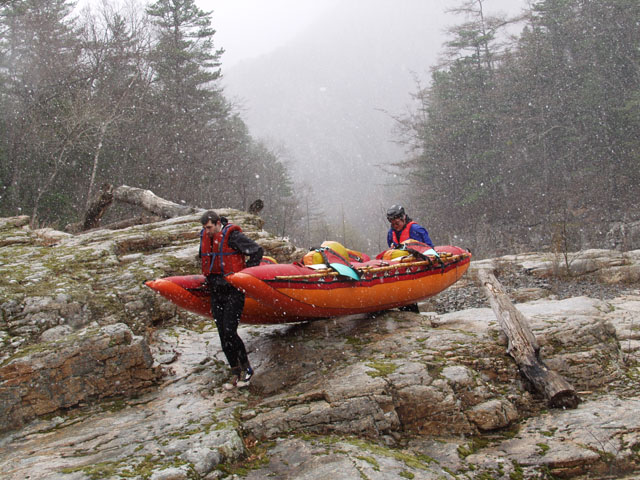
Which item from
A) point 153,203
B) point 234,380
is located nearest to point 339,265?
point 234,380

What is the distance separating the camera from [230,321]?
470 centimetres

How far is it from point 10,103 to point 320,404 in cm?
2136

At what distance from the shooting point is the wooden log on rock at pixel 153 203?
432 inches

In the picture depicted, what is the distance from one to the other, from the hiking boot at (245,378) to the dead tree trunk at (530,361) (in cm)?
295

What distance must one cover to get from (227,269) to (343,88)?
14592 cm

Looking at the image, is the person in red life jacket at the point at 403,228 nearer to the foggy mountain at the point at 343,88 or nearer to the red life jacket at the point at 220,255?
the red life jacket at the point at 220,255

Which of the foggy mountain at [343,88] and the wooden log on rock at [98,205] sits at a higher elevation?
the foggy mountain at [343,88]

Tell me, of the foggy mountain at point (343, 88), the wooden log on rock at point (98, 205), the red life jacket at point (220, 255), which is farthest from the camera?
the foggy mountain at point (343, 88)

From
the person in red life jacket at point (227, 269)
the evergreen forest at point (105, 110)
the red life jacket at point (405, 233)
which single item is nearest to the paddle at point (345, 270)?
the person in red life jacket at point (227, 269)

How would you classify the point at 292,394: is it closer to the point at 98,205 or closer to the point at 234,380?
the point at 234,380

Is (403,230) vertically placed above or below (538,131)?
below

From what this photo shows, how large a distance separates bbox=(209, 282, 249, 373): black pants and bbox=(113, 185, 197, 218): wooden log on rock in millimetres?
6311

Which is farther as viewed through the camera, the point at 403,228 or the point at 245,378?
the point at 403,228

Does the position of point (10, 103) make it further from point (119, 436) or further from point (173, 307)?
point (119, 436)
